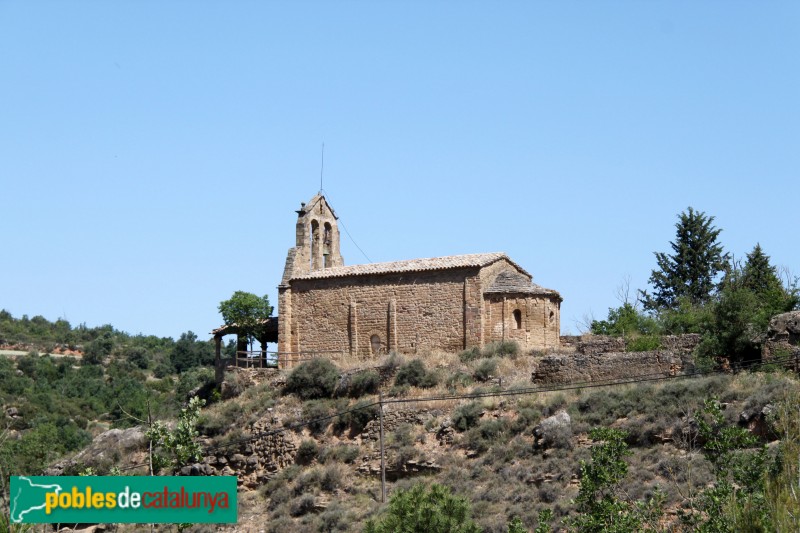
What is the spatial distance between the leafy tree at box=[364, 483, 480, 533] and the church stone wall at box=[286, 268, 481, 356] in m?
16.6

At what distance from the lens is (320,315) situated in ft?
148

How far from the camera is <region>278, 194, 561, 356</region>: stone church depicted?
42125 millimetres

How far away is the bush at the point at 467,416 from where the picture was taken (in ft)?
122

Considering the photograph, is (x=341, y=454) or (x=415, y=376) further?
(x=415, y=376)

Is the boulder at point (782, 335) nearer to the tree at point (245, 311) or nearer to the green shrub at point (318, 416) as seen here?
the green shrub at point (318, 416)

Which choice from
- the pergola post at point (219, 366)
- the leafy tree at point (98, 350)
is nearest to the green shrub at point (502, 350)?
the pergola post at point (219, 366)

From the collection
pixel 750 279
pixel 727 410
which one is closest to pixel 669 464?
pixel 727 410

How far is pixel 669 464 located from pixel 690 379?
654 centimetres

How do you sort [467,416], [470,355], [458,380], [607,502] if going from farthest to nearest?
[470,355] < [458,380] < [467,416] < [607,502]

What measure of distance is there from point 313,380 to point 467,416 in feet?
22.0

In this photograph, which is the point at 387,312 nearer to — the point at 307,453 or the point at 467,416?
the point at 307,453

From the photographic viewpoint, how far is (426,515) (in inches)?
981

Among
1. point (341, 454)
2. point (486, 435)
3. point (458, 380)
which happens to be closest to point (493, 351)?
point (458, 380)
